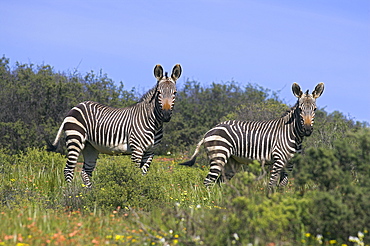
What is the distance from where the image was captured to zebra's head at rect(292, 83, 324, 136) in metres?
10.8

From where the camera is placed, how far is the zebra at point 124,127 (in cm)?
1112

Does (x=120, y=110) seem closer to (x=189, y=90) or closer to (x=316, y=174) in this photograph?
(x=316, y=174)

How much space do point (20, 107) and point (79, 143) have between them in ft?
34.8

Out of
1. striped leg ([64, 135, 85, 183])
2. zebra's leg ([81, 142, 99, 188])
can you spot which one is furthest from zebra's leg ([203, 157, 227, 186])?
striped leg ([64, 135, 85, 183])

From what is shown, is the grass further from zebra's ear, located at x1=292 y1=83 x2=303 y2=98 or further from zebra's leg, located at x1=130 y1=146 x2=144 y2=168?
zebra's ear, located at x1=292 y1=83 x2=303 y2=98

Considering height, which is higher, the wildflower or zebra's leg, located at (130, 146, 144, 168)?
zebra's leg, located at (130, 146, 144, 168)

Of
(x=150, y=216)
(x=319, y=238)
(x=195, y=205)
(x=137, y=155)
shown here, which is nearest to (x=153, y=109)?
(x=137, y=155)

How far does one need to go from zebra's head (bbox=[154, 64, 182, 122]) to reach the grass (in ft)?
5.55

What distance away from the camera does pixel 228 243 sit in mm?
5992

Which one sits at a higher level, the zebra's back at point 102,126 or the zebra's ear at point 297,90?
the zebra's ear at point 297,90

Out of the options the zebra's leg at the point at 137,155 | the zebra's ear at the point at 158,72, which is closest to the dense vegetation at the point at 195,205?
the zebra's leg at the point at 137,155

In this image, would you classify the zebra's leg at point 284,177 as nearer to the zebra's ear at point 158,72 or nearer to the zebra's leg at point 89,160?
the zebra's ear at point 158,72

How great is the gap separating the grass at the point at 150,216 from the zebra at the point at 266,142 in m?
0.67

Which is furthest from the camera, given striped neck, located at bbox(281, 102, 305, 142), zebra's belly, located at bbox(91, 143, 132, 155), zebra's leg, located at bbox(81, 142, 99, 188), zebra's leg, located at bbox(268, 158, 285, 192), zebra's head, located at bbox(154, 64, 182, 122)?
zebra's leg, located at bbox(81, 142, 99, 188)
